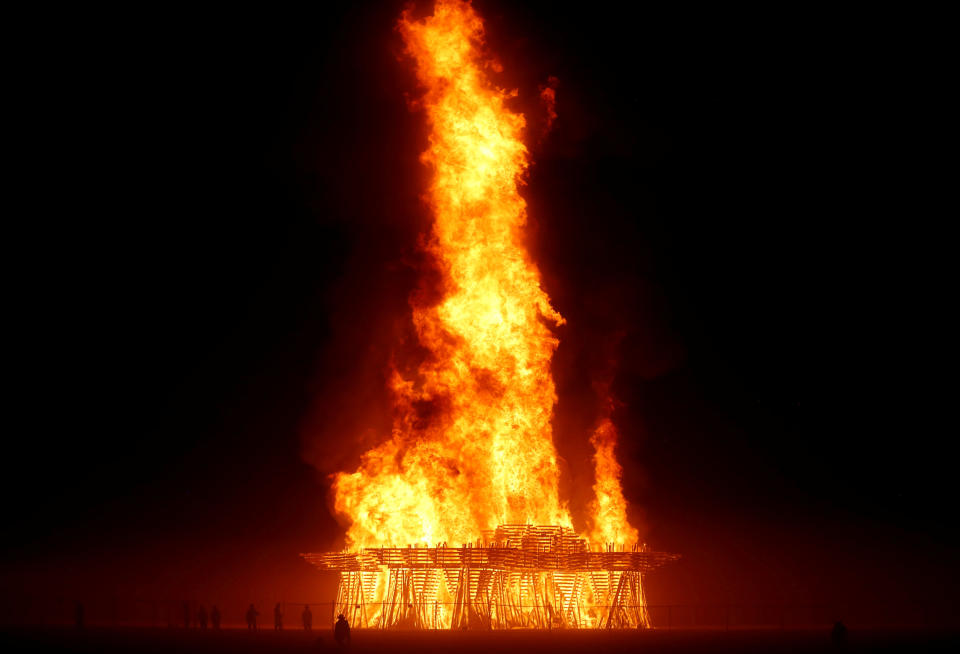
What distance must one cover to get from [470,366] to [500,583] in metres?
7.63

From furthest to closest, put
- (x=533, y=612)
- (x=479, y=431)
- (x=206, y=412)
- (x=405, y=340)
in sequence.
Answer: (x=206, y=412), (x=405, y=340), (x=479, y=431), (x=533, y=612)

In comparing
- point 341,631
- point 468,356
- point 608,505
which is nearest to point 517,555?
point 608,505

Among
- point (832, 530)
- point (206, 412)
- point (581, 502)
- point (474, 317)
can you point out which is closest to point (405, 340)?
point (474, 317)

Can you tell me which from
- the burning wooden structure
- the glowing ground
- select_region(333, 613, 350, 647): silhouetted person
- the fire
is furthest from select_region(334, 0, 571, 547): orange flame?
select_region(333, 613, 350, 647): silhouetted person

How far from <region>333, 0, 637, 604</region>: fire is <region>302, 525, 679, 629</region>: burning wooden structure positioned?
1698 mm

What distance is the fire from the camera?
41375 mm

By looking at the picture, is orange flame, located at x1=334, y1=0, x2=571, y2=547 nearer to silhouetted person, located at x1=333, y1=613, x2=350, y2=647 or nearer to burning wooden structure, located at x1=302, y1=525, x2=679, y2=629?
burning wooden structure, located at x1=302, y1=525, x2=679, y2=629

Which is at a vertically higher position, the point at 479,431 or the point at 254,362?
the point at 254,362

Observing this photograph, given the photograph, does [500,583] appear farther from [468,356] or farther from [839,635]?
[839,635]

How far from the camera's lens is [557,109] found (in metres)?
47.9

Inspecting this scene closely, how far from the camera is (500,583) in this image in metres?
39.0

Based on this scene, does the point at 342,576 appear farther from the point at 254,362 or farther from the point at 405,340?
the point at 254,362

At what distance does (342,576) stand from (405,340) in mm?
10010

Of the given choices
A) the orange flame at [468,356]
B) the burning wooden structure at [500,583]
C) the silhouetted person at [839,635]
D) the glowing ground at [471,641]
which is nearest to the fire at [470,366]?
the orange flame at [468,356]
